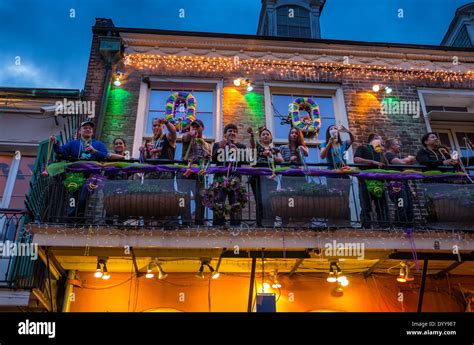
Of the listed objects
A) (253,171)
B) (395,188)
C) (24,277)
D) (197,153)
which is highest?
(197,153)

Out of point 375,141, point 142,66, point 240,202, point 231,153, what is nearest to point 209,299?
point 240,202

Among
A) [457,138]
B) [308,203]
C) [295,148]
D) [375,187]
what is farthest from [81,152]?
[457,138]

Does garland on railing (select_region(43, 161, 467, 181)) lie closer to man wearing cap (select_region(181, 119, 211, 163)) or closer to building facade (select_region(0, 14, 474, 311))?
building facade (select_region(0, 14, 474, 311))

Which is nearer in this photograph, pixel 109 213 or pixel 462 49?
pixel 109 213

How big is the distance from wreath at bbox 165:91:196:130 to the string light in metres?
0.74

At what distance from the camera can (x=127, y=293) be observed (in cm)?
725

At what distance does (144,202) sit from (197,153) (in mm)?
1251

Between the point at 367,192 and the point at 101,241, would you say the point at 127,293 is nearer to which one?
the point at 101,241

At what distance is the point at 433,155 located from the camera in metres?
7.41

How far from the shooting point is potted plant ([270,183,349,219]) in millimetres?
6328

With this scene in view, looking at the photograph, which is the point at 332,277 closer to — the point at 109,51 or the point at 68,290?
the point at 68,290

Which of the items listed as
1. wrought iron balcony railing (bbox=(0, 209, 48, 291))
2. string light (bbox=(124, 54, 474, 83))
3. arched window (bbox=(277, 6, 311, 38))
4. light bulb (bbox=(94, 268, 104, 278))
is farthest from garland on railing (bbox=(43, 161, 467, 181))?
arched window (bbox=(277, 6, 311, 38))
